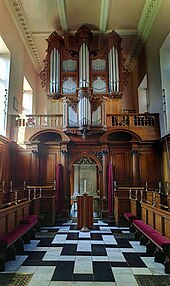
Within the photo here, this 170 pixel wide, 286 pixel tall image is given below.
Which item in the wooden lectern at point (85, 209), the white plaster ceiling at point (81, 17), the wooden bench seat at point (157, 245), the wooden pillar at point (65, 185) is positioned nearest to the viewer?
the wooden bench seat at point (157, 245)

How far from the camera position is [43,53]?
35.0 ft

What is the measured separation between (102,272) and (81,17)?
8.36m

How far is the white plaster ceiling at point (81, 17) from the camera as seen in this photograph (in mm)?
7989

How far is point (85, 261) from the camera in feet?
12.5

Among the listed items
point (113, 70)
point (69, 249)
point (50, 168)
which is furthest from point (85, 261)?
point (113, 70)

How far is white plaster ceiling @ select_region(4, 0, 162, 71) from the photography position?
315 inches

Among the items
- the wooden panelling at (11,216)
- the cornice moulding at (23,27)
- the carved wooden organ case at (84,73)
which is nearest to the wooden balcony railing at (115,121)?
the carved wooden organ case at (84,73)

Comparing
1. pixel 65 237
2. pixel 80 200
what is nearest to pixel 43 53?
pixel 80 200

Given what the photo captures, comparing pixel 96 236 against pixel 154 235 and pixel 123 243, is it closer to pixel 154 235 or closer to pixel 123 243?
pixel 123 243

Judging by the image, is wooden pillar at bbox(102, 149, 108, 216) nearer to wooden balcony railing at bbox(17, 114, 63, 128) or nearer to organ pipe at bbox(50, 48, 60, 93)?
wooden balcony railing at bbox(17, 114, 63, 128)

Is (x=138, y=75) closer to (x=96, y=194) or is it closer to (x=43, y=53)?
(x=43, y=53)

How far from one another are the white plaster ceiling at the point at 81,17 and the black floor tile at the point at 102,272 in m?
7.54

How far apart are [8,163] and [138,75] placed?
21.8ft

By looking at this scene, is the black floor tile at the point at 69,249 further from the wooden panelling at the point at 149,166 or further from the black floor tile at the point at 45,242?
the wooden panelling at the point at 149,166
